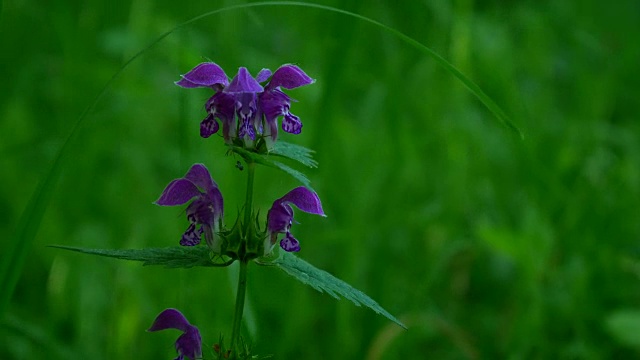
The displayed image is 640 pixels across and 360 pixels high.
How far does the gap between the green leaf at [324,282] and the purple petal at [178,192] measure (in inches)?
5.8

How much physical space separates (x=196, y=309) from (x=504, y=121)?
3.72 ft

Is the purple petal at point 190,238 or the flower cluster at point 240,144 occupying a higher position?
the flower cluster at point 240,144

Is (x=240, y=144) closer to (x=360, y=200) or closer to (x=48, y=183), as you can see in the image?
(x=48, y=183)

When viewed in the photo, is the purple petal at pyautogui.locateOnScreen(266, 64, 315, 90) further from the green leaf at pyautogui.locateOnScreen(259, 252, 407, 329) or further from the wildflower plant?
the green leaf at pyautogui.locateOnScreen(259, 252, 407, 329)

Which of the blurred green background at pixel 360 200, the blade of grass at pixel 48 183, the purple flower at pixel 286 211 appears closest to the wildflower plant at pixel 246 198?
the purple flower at pixel 286 211

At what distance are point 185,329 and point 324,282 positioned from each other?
0.92 feet

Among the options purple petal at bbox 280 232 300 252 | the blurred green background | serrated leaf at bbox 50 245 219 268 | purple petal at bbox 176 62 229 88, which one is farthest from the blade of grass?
the blurred green background

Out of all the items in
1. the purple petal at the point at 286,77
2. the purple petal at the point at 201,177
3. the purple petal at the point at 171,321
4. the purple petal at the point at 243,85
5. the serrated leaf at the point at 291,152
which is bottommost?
the purple petal at the point at 171,321

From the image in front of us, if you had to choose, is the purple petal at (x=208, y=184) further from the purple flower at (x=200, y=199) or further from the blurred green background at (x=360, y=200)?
the blurred green background at (x=360, y=200)

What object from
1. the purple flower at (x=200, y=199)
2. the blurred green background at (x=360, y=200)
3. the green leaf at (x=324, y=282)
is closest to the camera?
the green leaf at (x=324, y=282)

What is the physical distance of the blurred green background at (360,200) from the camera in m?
2.27

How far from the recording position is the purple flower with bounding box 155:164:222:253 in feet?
3.91

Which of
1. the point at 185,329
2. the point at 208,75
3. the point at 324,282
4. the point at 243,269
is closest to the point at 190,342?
the point at 185,329

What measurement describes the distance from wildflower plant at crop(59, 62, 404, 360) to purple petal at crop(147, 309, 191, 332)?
2.0 inches
